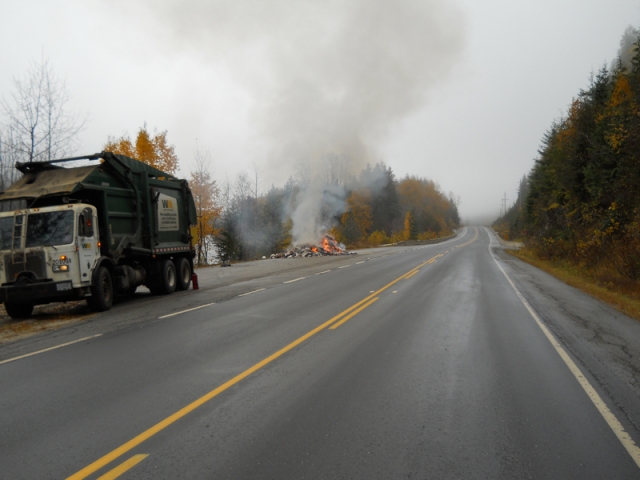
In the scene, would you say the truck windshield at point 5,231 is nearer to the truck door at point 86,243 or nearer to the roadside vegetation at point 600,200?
the truck door at point 86,243

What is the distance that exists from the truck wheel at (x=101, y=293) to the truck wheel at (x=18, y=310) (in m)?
1.37

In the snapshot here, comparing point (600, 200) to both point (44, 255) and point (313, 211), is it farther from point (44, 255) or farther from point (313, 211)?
point (44, 255)

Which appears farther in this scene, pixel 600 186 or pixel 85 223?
pixel 600 186

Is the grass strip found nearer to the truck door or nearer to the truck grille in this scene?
the truck door

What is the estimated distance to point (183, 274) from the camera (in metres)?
16.5

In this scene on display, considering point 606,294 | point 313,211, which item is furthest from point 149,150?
point 606,294

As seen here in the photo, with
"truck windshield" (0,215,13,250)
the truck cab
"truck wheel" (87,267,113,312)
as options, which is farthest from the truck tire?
"truck windshield" (0,215,13,250)

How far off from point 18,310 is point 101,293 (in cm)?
189

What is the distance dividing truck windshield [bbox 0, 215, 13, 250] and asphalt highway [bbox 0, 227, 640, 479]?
2.85 metres

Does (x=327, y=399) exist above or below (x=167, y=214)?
below

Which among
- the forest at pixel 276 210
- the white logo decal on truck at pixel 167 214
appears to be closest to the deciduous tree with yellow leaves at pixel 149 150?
the forest at pixel 276 210

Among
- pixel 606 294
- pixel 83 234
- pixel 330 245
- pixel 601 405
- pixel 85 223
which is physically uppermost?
pixel 85 223

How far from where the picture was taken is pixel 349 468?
3654 millimetres

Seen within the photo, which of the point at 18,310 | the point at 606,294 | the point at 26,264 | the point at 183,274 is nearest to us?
the point at 26,264
